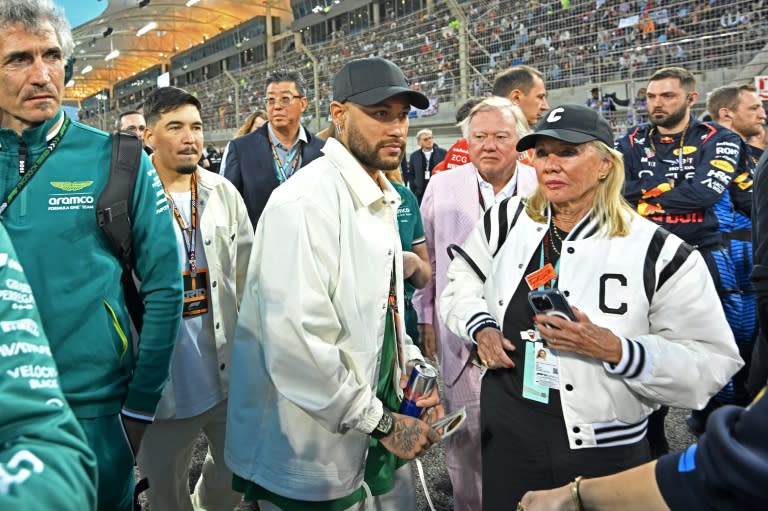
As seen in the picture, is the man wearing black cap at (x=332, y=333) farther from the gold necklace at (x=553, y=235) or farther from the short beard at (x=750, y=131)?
the short beard at (x=750, y=131)

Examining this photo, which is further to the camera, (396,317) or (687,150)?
(687,150)

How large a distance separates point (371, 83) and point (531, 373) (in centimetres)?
105

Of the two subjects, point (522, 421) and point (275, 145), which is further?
point (275, 145)

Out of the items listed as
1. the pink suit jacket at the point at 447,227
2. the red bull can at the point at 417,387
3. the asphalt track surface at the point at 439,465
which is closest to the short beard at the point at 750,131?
the asphalt track surface at the point at 439,465

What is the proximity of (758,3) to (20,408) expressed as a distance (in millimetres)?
11119

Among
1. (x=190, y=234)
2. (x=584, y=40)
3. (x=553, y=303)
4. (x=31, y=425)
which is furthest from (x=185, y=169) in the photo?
(x=584, y=40)

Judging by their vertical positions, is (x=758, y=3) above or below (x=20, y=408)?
above

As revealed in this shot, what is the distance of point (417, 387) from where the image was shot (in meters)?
1.70

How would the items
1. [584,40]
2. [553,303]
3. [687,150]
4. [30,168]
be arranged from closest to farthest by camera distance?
[30,168] → [553,303] → [687,150] → [584,40]

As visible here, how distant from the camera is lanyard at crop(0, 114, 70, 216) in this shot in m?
1.49

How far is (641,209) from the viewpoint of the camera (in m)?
3.82

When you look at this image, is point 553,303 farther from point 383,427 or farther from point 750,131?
point 750,131

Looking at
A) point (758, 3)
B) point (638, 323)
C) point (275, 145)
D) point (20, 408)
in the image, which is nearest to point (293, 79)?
point (275, 145)

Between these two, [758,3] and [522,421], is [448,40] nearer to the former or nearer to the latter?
[758,3]
